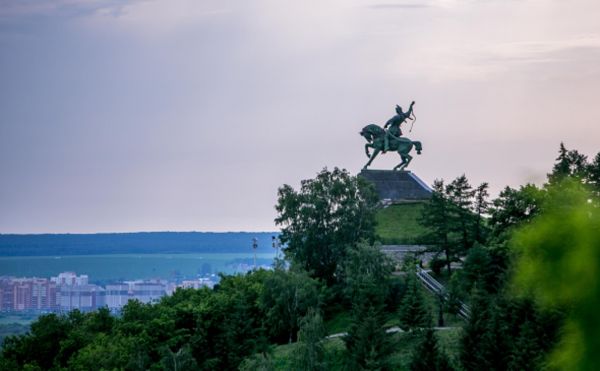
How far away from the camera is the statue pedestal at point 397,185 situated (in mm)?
68500

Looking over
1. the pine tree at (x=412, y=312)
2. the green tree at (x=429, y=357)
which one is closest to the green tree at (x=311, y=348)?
the pine tree at (x=412, y=312)

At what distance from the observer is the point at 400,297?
180 ft

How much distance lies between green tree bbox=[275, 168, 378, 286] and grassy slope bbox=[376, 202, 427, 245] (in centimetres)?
234

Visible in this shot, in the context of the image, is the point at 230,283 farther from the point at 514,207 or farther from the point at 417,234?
the point at 514,207

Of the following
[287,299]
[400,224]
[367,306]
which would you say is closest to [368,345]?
[367,306]

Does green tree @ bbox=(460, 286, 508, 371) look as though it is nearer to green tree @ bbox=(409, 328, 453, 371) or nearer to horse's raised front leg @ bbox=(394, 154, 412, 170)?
green tree @ bbox=(409, 328, 453, 371)

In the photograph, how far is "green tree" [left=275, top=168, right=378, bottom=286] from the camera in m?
60.8

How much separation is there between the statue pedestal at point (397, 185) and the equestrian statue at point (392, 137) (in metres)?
1.89

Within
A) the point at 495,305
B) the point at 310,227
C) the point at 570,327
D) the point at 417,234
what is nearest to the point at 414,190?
the point at 417,234

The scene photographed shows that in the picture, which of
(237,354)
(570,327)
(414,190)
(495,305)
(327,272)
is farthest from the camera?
(414,190)

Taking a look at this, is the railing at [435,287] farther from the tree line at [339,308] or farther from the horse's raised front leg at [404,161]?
the horse's raised front leg at [404,161]

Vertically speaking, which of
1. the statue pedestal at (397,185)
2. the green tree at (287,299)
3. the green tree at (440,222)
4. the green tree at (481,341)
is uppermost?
the statue pedestal at (397,185)

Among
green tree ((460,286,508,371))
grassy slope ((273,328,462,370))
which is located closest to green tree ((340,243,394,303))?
grassy slope ((273,328,462,370))

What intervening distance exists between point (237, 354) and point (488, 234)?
13.4 m
